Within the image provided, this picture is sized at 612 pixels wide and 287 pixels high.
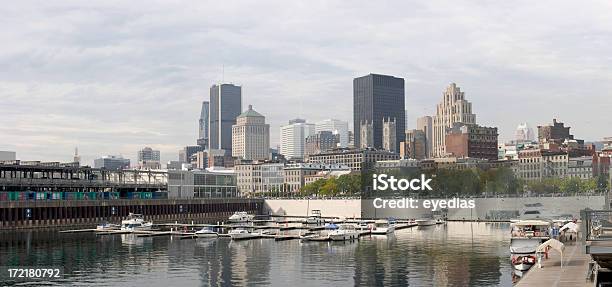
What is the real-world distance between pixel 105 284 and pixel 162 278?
6401 millimetres

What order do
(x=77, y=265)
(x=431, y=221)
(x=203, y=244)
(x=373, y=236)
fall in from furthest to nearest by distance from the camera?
1. (x=431, y=221)
2. (x=373, y=236)
3. (x=203, y=244)
4. (x=77, y=265)

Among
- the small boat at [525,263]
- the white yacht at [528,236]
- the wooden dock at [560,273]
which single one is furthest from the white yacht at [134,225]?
the wooden dock at [560,273]

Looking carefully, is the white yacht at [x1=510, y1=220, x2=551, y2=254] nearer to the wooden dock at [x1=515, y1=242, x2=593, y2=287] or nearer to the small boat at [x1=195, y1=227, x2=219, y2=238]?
the wooden dock at [x1=515, y1=242, x2=593, y2=287]

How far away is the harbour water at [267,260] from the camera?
7344 centimetres

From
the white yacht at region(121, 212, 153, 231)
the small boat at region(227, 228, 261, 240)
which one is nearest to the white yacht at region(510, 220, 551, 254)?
the small boat at region(227, 228, 261, 240)

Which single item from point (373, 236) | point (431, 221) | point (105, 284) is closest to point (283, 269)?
point (105, 284)

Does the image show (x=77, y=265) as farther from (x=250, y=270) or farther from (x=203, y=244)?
(x=203, y=244)

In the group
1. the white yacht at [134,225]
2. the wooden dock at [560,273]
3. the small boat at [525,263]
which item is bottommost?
the small boat at [525,263]

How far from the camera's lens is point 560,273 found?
62.7 m

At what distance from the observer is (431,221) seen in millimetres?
177125

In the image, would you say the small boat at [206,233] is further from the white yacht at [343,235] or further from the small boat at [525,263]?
the small boat at [525,263]

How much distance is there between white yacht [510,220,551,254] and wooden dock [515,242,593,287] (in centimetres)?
561

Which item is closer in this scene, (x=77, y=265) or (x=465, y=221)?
(x=77, y=265)

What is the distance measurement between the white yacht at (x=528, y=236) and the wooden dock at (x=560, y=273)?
5.61 m
